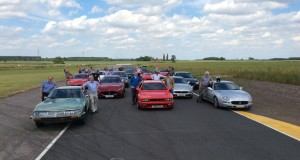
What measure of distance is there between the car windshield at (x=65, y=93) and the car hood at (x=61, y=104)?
407mm

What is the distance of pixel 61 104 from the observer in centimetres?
1211

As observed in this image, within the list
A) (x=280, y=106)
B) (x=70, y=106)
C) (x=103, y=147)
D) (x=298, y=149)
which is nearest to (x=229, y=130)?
(x=298, y=149)

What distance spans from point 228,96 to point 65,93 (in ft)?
24.2

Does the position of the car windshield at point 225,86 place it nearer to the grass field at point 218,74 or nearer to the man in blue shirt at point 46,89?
the man in blue shirt at point 46,89

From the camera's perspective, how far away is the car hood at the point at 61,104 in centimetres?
1164

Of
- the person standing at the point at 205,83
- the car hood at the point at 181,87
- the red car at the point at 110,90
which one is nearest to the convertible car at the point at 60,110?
the person standing at the point at 205,83

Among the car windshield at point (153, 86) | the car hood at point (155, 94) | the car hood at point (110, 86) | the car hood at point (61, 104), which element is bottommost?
the car hood at point (110, 86)

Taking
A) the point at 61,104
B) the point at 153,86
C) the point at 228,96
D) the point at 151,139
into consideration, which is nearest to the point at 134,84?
the point at 153,86

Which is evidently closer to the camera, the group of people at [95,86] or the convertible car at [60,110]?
the convertible car at [60,110]

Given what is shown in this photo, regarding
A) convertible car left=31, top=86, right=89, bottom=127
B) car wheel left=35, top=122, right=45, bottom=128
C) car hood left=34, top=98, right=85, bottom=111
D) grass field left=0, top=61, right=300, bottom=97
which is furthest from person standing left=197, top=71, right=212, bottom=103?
grass field left=0, top=61, right=300, bottom=97

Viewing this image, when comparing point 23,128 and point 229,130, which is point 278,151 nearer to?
point 229,130

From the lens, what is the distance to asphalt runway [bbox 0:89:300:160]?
8023 mm

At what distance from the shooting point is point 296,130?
1123 centimetres

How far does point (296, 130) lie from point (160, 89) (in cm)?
753
